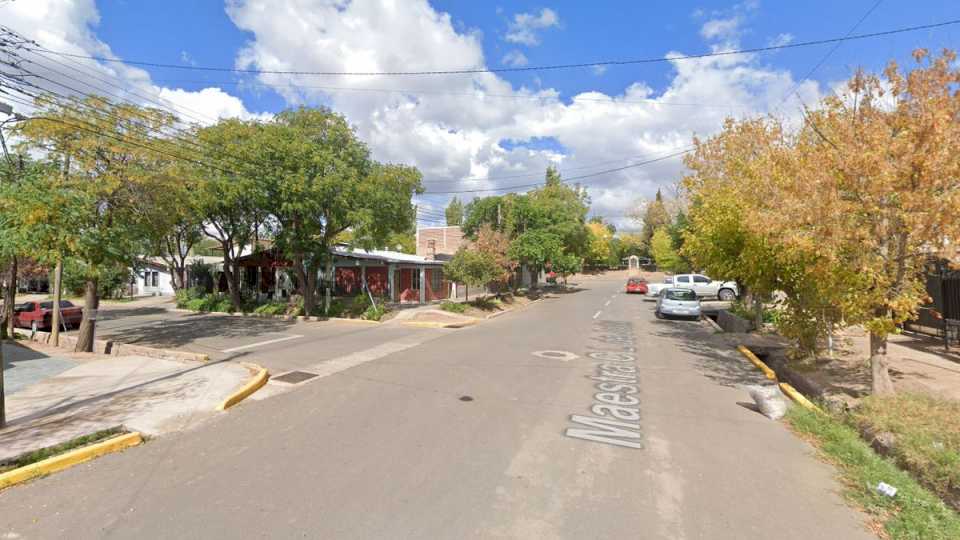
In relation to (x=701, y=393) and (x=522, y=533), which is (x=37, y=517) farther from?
(x=701, y=393)

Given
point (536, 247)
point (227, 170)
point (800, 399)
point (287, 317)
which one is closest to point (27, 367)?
point (227, 170)

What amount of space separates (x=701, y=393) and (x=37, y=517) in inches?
348

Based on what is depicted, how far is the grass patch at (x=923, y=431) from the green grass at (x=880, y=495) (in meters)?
0.12

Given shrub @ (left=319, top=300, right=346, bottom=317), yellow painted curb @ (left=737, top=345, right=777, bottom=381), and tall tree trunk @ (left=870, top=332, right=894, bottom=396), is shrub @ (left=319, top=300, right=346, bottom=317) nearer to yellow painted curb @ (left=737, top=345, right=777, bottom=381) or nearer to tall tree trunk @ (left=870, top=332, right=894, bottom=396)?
yellow painted curb @ (left=737, top=345, right=777, bottom=381)

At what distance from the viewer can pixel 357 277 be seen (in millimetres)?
29969

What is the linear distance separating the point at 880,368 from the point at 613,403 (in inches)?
160

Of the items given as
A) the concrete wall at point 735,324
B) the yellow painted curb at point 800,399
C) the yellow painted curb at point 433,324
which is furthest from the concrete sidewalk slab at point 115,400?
the concrete wall at point 735,324

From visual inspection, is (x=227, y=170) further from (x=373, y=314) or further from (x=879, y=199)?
(x=879, y=199)

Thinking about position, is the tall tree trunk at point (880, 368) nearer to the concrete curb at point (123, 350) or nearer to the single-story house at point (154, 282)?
the concrete curb at point (123, 350)

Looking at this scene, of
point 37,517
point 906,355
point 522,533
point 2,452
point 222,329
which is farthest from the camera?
point 222,329

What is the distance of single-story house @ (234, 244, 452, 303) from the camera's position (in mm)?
28422

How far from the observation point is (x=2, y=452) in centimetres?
544

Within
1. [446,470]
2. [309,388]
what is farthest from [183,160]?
[446,470]

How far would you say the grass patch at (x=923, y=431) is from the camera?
4570 millimetres
